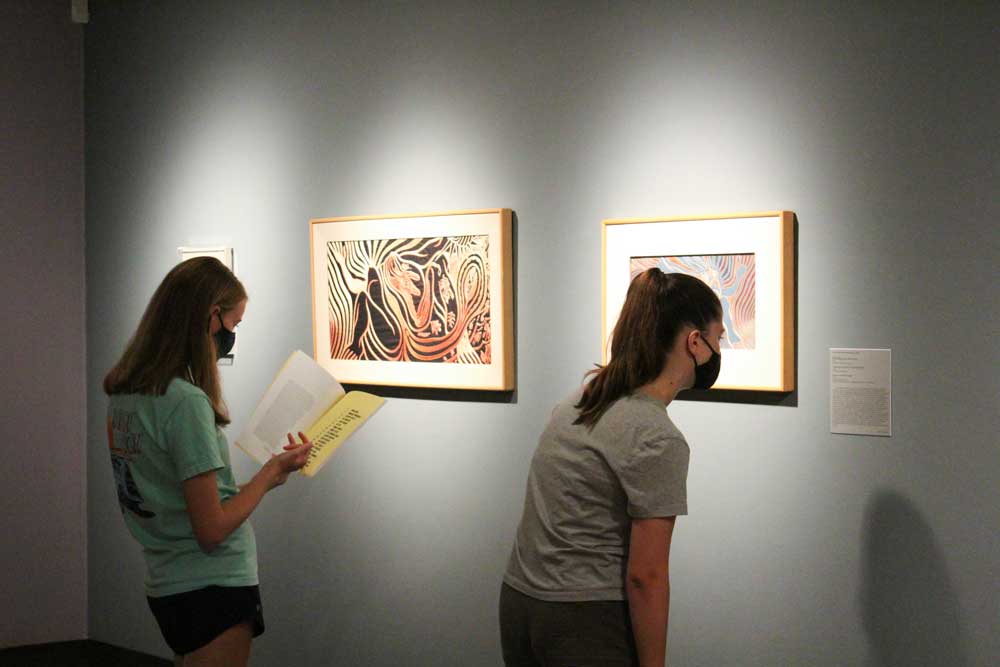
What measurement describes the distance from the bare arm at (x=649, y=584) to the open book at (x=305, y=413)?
94 centimetres

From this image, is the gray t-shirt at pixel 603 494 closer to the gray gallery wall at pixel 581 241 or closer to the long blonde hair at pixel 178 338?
the long blonde hair at pixel 178 338

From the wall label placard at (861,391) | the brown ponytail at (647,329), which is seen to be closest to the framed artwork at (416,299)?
the wall label placard at (861,391)

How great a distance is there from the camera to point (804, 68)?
9.67ft

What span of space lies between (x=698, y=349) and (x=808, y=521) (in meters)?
1.03

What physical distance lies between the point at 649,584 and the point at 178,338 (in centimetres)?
122

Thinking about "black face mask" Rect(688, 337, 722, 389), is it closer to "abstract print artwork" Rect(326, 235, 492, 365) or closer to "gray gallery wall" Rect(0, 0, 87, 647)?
"abstract print artwork" Rect(326, 235, 492, 365)

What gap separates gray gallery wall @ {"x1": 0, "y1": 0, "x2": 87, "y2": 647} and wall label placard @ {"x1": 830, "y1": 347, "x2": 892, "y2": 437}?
337 cm

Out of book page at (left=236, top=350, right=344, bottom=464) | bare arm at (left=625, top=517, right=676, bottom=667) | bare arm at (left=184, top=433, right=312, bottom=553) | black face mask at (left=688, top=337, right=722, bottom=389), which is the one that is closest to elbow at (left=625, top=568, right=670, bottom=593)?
bare arm at (left=625, top=517, right=676, bottom=667)

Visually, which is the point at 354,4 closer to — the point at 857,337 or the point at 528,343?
the point at 528,343

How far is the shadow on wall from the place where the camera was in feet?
9.14

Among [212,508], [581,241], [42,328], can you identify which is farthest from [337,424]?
[42,328]

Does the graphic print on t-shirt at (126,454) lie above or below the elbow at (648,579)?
above

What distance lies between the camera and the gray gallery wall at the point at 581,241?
9.12 feet

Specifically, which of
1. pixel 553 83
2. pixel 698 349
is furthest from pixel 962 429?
pixel 553 83
